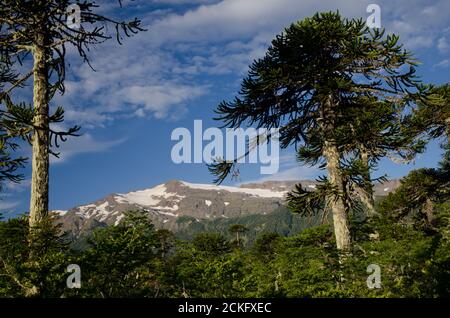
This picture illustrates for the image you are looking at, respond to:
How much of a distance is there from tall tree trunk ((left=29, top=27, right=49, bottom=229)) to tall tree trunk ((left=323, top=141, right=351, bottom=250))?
7.42 meters

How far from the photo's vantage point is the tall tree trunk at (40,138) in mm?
7949

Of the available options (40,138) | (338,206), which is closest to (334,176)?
(338,206)

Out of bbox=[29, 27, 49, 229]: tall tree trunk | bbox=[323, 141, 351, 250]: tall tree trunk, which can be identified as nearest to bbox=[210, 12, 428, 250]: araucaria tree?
bbox=[323, 141, 351, 250]: tall tree trunk

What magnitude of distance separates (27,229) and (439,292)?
713cm

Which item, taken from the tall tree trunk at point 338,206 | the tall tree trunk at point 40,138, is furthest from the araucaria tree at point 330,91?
the tall tree trunk at point 40,138

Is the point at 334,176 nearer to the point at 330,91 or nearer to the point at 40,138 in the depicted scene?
the point at 330,91

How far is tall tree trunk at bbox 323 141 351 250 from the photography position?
436 inches

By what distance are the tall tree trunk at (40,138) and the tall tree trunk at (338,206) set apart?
24.3 ft

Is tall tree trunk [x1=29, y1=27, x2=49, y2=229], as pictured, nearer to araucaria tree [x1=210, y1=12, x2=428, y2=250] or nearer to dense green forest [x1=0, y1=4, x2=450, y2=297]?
dense green forest [x1=0, y1=4, x2=450, y2=297]

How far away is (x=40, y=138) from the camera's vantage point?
8266mm

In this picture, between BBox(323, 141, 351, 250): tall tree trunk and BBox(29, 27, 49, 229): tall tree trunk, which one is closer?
BBox(29, 27, 49, 229): tall tree trunk

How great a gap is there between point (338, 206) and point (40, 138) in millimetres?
7842
